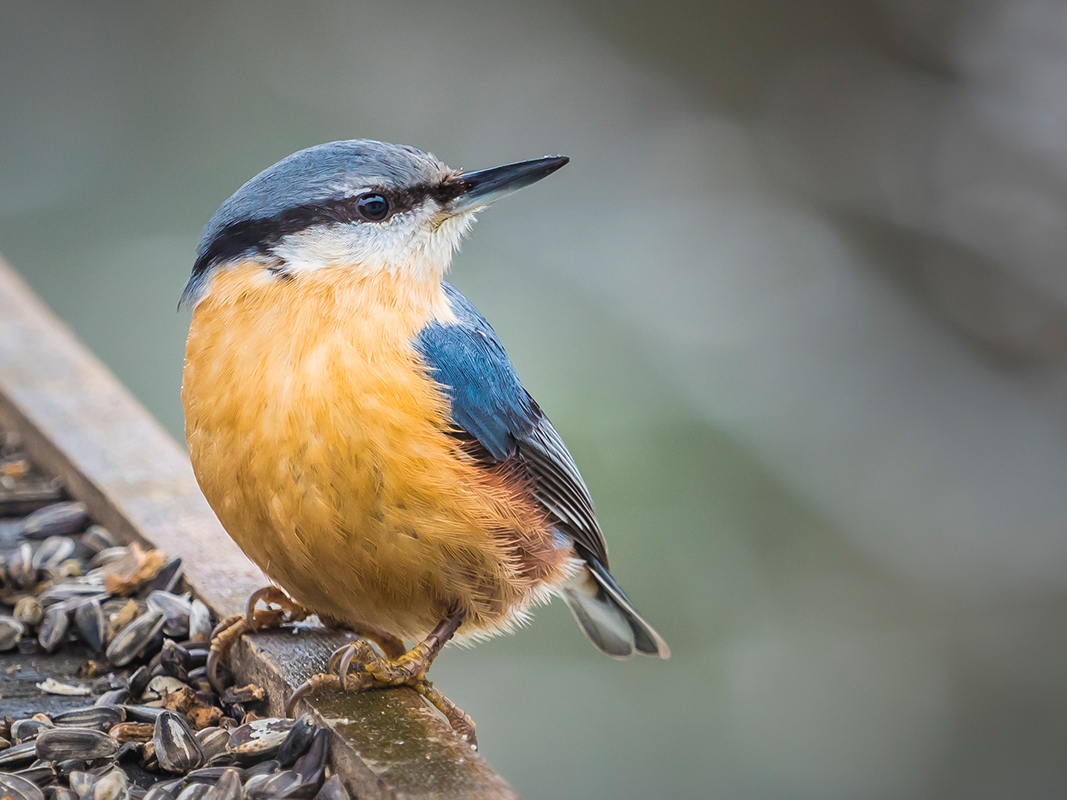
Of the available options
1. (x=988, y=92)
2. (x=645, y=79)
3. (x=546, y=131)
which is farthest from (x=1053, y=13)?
(x=546, y=131)

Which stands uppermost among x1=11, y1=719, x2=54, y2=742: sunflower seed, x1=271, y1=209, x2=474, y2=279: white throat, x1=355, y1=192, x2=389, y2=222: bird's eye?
x1=355, y1=192, x2=389, y2=222: bird's eye

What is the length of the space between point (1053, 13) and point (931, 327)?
1893 mm

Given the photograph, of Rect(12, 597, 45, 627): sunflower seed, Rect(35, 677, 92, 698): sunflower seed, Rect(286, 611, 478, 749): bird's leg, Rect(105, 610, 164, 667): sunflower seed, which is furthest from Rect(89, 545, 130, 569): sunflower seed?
Rect(286, 611, 478, 749): bird's leg

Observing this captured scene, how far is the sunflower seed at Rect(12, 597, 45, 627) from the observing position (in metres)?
2.24

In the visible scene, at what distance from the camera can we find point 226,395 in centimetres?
178

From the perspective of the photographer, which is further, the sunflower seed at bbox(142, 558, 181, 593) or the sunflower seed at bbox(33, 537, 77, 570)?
the sunflower seed at bbox(33, 537, 77, 570)

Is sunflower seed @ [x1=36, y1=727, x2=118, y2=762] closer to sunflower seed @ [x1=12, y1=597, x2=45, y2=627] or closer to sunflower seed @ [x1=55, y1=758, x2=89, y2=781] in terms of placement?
sunflower seed @ [x1=55, y1=758, x2=89, y2=781]

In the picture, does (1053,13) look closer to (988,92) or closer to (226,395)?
(988,92)

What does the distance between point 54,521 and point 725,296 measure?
13.9 ft

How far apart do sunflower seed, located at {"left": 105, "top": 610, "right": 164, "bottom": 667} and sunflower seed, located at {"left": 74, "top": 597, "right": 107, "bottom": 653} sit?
0.11 feet

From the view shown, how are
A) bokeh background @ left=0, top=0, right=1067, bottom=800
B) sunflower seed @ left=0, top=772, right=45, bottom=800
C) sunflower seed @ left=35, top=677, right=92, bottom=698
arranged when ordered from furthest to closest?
bokeh background @ left=0, top=0, right=1067, bottom=800, sunflower seed @ left=35, top=677, right=92, bottom=698, sunflower seed @ left=0, top=772, right=45, bottom=800

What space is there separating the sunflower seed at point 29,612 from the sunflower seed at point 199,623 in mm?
320

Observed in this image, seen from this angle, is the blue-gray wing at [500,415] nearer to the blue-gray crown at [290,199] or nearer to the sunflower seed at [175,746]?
the blue-gray crown at [290,199]

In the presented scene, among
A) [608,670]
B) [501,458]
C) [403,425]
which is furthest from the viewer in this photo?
[608,670]
